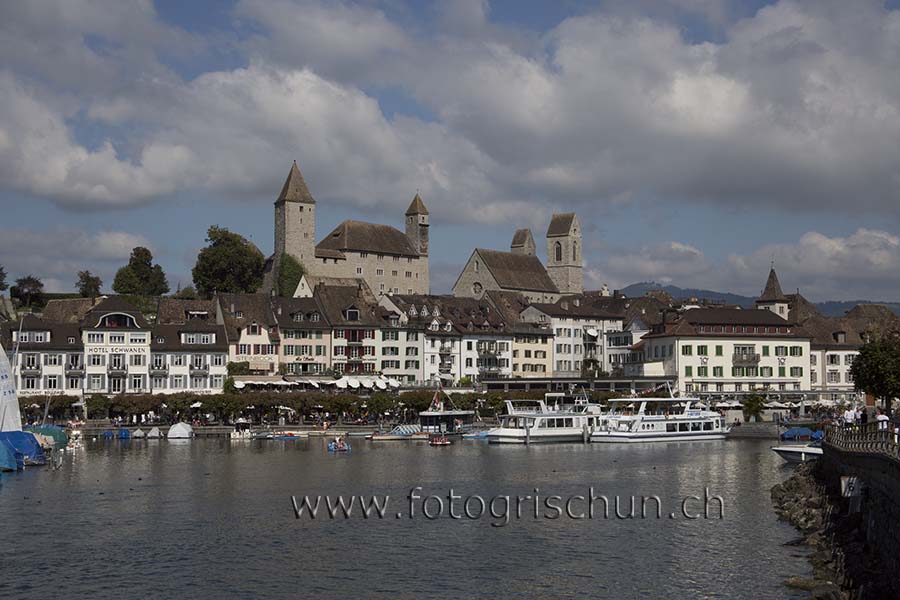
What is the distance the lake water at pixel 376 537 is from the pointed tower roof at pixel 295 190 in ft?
332

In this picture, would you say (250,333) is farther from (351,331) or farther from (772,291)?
(772,291)

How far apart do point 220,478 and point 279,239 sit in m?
Answer: 107

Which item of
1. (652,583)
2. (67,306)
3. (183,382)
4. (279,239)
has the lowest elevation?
(652,583)

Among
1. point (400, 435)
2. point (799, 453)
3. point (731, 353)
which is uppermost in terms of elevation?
point (731, 353)

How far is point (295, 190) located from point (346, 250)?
11716 mm

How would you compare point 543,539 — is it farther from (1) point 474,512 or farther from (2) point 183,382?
(2) point 183,382

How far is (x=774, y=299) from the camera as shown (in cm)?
15475

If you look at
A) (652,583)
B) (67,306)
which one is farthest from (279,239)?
(652,583)

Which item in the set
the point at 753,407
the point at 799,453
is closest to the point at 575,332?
the point at 753,407

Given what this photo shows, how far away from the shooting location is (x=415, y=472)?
72.2 metres

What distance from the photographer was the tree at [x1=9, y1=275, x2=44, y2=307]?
16162cm

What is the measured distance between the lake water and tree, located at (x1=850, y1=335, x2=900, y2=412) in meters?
16.8

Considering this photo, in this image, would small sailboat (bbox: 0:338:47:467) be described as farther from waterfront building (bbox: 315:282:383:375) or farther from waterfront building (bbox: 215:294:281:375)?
waterfront building (bbox: 315:282:383:375)

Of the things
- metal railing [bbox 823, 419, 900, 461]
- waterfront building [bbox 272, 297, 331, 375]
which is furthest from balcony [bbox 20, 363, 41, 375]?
metal railing [bbox 823, 419, 900, 461]
